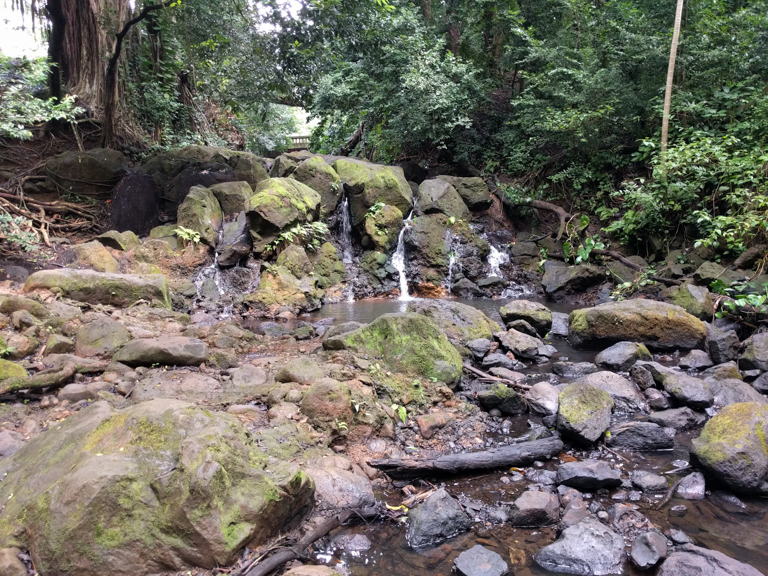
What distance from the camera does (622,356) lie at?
630cm

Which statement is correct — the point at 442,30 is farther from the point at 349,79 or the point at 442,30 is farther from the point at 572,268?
the point at 572,268

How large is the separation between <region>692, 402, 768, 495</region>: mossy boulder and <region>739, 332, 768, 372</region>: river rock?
2.39m

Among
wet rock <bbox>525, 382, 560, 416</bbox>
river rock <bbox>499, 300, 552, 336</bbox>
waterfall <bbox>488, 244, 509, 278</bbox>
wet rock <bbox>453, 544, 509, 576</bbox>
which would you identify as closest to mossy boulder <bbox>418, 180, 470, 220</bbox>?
waterfall <bbox>488, 244, 509, 278</bbox>

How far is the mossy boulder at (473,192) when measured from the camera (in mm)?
14109

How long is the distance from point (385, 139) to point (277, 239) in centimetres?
675

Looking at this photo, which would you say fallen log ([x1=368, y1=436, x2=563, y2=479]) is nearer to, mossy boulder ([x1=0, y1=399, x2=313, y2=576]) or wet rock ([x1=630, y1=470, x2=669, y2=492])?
wet rock ([x1=630, y1=470, x2=669, y2=492])

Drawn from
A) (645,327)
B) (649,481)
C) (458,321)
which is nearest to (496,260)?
(645,327)

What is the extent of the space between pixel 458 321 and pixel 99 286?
17.4ft

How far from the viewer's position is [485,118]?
15555mm

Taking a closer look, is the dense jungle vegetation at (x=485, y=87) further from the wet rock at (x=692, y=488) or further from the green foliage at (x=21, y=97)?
the wet rock at (x=692, y=488)

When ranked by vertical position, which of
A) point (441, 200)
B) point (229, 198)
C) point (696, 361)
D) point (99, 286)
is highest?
point (441, 200)

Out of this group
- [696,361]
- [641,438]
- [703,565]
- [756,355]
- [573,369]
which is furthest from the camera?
[696,361]

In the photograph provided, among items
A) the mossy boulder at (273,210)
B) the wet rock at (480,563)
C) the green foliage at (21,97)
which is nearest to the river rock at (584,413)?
the wet rock at (480,563)

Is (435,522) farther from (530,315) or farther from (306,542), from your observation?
(530,315)
